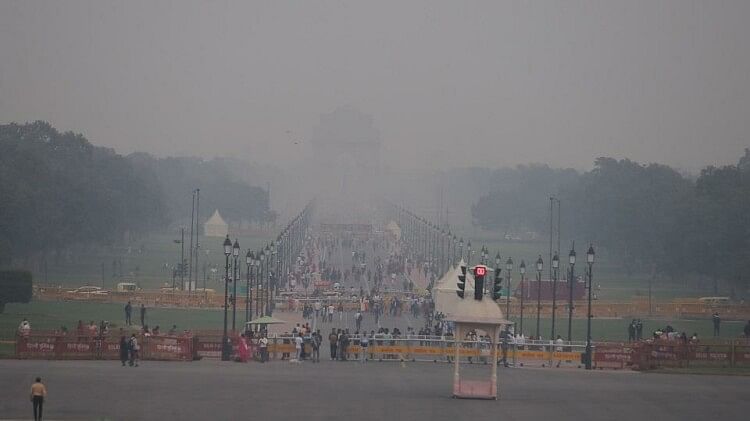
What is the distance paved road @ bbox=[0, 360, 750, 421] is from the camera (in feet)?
91.6

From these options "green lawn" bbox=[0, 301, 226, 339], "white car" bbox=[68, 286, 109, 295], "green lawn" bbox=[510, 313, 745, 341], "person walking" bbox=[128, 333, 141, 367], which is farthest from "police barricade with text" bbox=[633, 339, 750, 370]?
"white car" bbox=[68, 286, 109, 295]

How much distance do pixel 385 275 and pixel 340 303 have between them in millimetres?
23550

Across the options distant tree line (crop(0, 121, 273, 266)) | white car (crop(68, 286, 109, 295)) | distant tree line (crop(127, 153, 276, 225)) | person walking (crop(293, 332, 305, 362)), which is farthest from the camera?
distant tree line (crop(127, 153, 276, 225))

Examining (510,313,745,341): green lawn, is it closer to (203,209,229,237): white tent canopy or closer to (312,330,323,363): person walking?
(312,330,323,363): person walking

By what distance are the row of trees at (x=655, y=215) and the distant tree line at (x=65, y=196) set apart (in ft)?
87.3

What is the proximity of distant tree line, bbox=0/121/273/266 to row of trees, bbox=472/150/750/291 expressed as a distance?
26595 millimetres

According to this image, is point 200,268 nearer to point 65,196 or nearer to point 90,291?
point 65,196

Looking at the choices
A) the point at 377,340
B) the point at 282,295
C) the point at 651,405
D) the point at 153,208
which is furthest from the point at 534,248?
the point at 651,405

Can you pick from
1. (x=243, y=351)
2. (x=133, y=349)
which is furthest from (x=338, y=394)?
(x=243, y=351)

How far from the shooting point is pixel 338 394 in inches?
1227

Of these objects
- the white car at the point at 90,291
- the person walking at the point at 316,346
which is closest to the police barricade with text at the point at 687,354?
the person walking at the point at 316,346

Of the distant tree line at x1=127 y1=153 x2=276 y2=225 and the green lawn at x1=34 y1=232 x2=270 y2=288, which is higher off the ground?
the distant tree line at x1=127 y1=153 x2=276 y2=225

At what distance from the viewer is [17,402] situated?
1107 inches

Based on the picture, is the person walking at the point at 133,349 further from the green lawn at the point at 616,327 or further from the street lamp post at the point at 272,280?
the street lamp post at the point at 272,280
